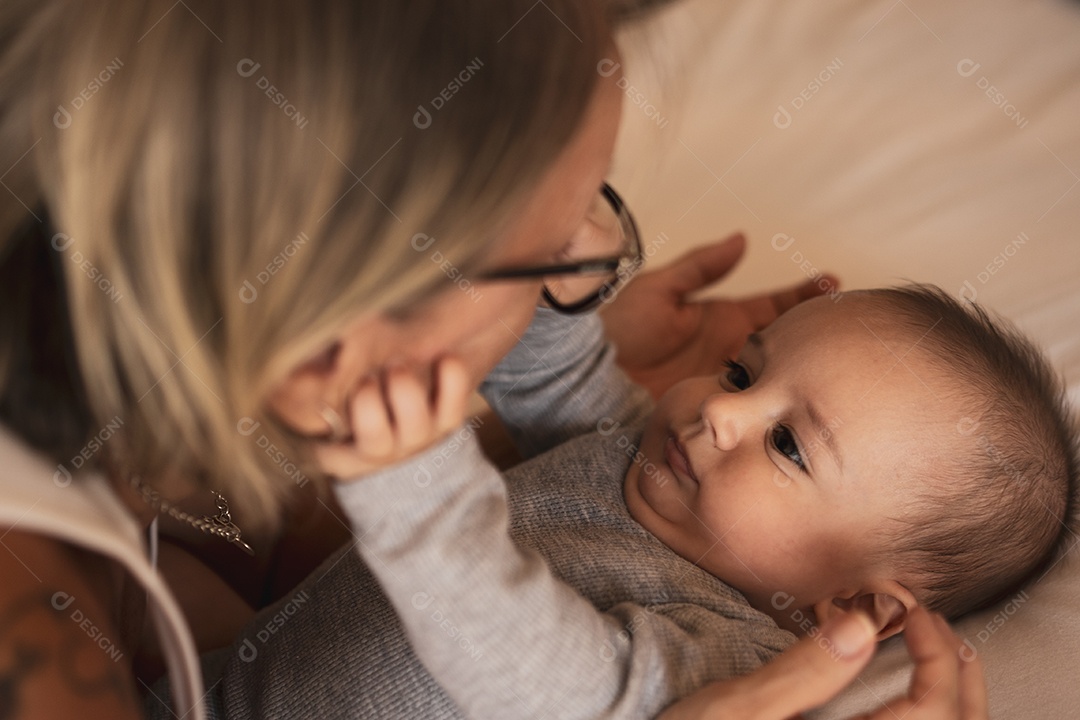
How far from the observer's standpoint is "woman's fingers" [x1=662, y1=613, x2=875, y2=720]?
29.8 inches

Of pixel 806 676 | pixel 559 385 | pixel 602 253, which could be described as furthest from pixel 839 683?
pixel 559 385

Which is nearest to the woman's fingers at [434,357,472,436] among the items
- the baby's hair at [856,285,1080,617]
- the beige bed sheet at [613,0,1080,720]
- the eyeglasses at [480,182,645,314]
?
the eyeglasses at [480,182,645,314]

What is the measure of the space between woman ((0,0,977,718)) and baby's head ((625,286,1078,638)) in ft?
1.04

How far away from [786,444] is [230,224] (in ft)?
2.35

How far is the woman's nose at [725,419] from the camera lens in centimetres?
105

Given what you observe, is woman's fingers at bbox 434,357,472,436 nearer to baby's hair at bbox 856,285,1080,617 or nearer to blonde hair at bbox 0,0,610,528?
blonde hair at bbox 0,0,610,528

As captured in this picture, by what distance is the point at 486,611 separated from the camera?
816 mm

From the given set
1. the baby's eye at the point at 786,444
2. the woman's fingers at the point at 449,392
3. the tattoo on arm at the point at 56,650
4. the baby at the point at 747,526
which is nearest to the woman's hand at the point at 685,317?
the baby at the point at 747,526

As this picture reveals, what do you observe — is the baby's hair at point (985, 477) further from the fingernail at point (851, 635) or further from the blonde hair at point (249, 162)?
the blonde hair at point (249, 162)

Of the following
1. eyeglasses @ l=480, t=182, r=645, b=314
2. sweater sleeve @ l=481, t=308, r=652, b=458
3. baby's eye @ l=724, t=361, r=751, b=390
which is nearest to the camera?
eyeglasses @ l=480, t=182, r=645, b=314

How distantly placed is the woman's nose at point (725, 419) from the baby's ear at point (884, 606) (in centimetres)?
23

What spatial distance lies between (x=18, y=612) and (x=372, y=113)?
0.47 metres

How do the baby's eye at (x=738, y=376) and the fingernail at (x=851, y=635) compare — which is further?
the baby's eye at (x=738, y=376)

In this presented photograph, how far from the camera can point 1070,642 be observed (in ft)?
3.49
